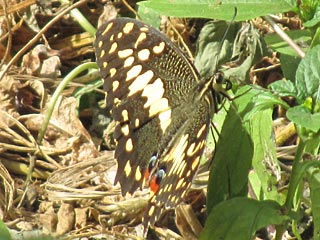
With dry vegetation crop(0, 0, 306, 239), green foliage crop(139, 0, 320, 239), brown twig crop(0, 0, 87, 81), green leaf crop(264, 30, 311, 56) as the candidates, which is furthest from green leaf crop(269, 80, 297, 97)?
brown twig crop(0, 0, 87, 81)

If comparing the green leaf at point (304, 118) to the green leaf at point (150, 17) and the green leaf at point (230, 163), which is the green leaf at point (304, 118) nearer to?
the green leaf at point (230, 163)

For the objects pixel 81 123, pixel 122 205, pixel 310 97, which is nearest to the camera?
pixel 310 97

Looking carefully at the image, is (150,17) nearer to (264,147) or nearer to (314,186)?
(264,147)

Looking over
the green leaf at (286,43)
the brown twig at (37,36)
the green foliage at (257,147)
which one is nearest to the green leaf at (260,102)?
the green foliage at (257,147)

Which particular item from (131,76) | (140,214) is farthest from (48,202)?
(131,76)

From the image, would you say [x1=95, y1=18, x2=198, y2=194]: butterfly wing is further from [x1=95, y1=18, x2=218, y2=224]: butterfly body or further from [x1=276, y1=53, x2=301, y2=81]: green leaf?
[x1=276, y1=53, x2=301, y2=81]: green leaf

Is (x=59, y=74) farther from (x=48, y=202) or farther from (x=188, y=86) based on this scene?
(x=188, y=86)
